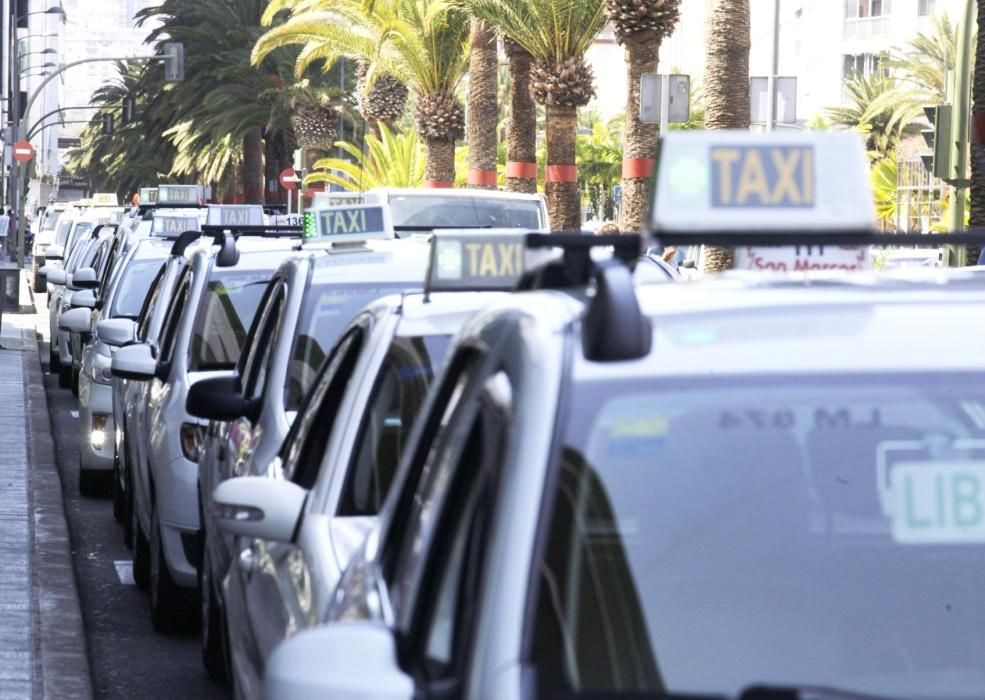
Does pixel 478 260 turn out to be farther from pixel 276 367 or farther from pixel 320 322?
pixel 320 322

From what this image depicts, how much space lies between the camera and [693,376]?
289 cm

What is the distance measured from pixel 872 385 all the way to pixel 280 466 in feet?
9.70

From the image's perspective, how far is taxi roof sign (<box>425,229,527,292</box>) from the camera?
494 cm

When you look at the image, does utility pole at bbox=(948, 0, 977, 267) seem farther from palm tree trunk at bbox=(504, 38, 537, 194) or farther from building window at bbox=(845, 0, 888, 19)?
building window at bbox=(845, 0, 888, 19)

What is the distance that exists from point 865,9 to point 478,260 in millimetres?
79417

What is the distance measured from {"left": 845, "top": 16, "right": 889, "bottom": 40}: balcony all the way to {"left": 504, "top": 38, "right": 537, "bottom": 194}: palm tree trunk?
160 ft

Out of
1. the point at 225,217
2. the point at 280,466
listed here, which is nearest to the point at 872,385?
the point at 280,466

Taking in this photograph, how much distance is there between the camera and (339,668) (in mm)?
2615

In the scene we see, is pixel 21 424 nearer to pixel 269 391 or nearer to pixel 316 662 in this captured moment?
pixel 269 391

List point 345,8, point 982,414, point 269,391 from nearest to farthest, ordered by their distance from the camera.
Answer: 1. point 982,414
2. point 269,391
3. point 345,8

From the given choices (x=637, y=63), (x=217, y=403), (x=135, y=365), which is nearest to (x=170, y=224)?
(x=135, y=365)

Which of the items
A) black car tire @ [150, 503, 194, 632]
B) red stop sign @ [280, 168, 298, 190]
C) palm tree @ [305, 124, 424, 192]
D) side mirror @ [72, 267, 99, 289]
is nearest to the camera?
black car tire @ [150, 503, 194, 632]

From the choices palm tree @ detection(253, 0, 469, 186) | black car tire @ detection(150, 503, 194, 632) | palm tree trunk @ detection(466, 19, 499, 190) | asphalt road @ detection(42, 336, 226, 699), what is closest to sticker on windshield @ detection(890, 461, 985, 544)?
asphalt road @ detection(42, 336, 226, 699)

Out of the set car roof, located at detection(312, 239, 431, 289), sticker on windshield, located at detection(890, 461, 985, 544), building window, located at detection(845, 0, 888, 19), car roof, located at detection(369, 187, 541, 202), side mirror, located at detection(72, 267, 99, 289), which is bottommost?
side mirror, located at detection(72, 267, 99, 289)
